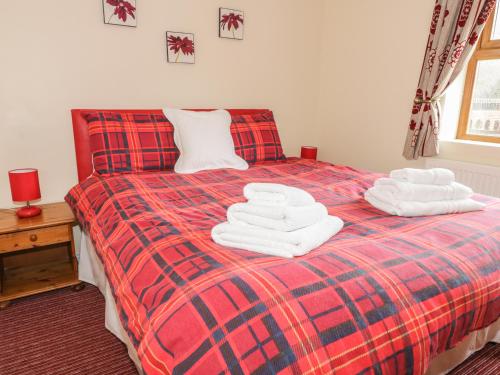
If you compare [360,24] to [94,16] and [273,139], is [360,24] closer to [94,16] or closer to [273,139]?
[273,139]

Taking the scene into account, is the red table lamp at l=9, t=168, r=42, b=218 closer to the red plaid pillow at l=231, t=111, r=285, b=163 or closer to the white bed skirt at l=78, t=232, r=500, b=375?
the white bed skirt at l=78, t=232, r=500, b=375

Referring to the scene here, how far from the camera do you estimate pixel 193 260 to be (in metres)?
1.03

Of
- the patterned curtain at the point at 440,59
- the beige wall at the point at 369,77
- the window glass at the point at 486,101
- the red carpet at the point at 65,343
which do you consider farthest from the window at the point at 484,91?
the red carpet at the point at 65,343

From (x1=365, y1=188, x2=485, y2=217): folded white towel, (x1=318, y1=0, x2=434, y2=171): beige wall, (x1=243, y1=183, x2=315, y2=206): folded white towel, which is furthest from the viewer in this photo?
(x1=318, y1=0, x2=434, y2=171): beige wall

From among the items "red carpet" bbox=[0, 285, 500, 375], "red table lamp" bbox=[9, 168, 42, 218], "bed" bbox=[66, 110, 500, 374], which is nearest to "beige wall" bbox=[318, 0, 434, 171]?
"bed" bbox=[66, 110, 500, 374]

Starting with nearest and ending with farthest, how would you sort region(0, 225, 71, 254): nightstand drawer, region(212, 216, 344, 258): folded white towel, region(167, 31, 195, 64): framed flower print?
region(212, 216, 344, 258): folded white towel → region(0, 225, 71, 254): nightstand drawer → region(167, 31, 195, 64): framed flower print

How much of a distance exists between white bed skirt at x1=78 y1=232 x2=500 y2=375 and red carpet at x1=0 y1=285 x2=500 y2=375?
12 cm

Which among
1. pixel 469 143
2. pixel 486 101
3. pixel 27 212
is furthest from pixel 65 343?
pixel 486 101

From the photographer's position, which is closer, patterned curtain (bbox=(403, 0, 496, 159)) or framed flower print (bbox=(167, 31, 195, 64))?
patterned curtain (bbox=(403, 0, 496, 159))

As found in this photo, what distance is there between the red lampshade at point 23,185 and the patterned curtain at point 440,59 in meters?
2.58

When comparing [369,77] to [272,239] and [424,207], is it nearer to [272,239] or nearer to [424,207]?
[424,207]

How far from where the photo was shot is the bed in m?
0.78

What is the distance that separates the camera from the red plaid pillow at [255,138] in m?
2.57

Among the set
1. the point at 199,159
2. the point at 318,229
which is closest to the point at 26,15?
the point at 199,159
